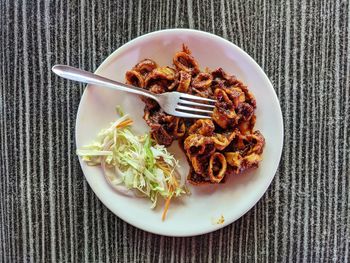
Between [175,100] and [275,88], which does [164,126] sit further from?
[275,88]

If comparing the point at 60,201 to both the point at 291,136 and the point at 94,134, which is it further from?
the point at 291,136

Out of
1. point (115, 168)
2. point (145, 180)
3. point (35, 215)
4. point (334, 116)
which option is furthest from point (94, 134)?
point (334, 116)

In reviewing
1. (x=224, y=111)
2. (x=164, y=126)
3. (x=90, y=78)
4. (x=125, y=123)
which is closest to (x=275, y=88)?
A: (x=224, y=111)

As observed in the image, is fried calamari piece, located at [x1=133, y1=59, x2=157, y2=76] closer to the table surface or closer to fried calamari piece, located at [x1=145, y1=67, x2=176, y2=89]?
fried calamari piece, located at [x1=145, y1=67, x2=176, y2=89]

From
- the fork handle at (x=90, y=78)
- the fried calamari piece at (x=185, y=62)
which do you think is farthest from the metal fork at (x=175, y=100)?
the fried calamari piece at (x=185, y=62)

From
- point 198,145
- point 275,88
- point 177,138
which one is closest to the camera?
point 198,145

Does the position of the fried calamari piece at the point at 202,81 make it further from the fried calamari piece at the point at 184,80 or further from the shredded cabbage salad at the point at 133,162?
the shredded cabbage salad at the point at 133,162
